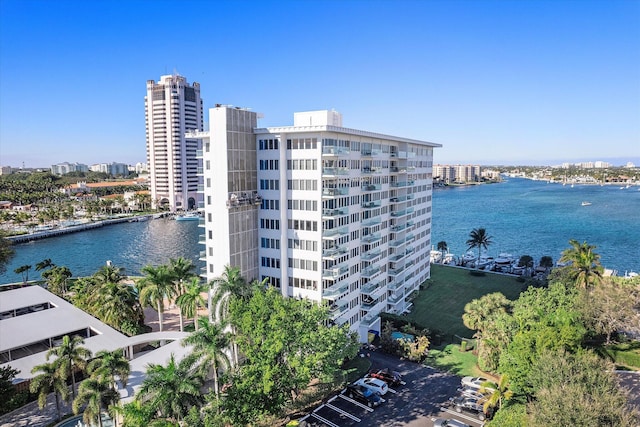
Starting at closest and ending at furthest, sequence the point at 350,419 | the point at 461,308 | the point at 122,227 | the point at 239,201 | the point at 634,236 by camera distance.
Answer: the point at 350,419
the point at 239,201
the point at 461,308
the point at 634,236
the point at 122,227

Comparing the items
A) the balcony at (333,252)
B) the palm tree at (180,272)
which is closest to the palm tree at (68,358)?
the palm tree at (180,272)

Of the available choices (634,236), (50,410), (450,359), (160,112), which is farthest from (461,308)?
(160,112)

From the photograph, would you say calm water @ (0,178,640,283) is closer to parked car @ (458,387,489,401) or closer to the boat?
the boat

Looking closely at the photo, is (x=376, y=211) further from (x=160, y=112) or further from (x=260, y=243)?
(x=160, y=112)

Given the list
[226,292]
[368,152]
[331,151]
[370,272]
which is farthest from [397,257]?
[226,292]

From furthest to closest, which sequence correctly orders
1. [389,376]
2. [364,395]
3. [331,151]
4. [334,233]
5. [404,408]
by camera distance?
[334,233] < [331,151] < [389,376] < [364,395] < [404,408]

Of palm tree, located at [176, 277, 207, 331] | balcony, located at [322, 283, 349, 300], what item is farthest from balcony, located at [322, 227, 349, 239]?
palm tree, located at [176, 277, 207, 331]

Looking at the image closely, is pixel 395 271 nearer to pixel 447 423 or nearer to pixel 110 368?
pixel 447 423
